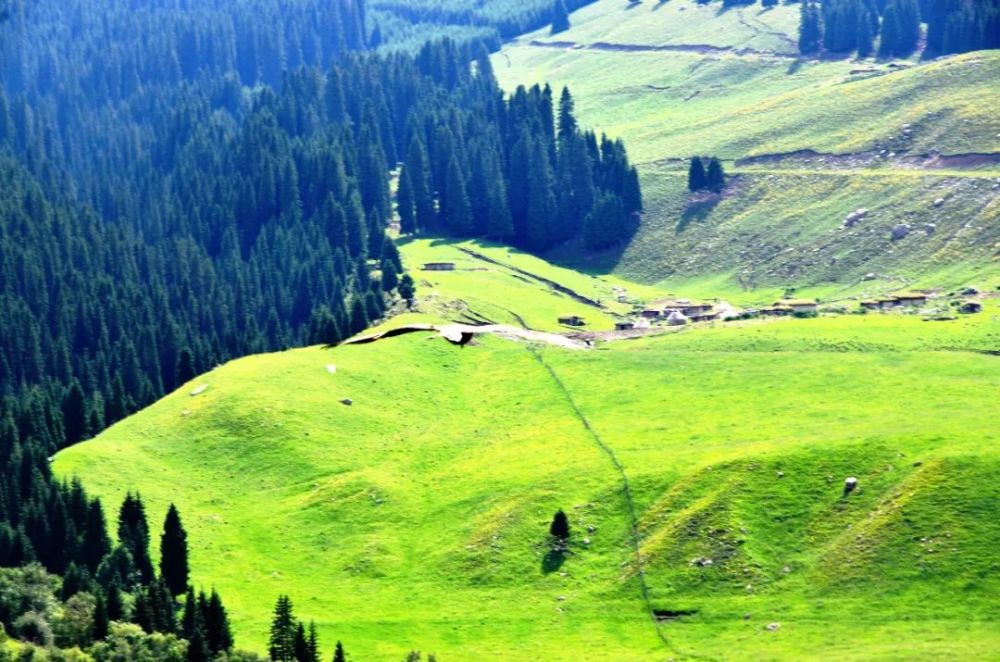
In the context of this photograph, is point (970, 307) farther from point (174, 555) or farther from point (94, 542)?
point (94, 542)

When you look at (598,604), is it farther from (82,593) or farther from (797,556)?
(82,593)

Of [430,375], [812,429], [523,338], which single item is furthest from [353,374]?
[812,429]

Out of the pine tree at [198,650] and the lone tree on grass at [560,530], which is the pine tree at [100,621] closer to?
the pine tree at [198,650]

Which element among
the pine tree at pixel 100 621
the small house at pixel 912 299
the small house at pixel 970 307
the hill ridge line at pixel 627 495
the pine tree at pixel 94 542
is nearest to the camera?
the pine tree at pixel 100 621

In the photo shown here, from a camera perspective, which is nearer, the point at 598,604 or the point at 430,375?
the point at 598,604

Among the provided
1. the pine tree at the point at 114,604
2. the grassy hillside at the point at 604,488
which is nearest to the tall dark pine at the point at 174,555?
the grassy hillside at the point at 604,488

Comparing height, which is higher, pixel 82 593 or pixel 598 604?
pixel 82 593

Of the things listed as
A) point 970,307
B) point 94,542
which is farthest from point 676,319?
point 94,542
